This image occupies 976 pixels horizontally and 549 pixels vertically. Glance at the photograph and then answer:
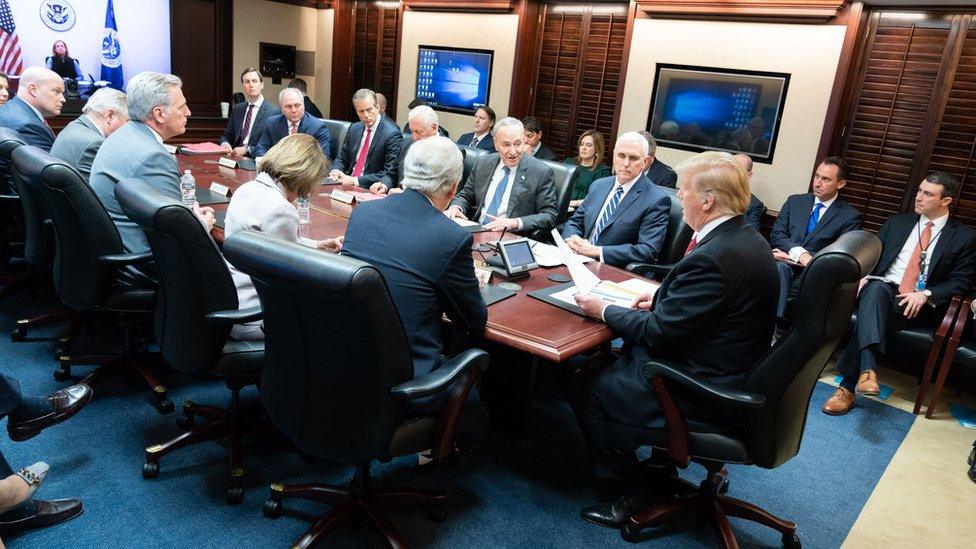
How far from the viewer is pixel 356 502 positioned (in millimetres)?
2037

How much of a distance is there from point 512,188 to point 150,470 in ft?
8.03

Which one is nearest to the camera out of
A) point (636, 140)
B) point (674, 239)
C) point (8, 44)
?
point (636, 140)

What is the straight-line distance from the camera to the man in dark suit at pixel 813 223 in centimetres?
416

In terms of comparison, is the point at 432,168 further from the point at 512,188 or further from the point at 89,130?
the point at 89,130

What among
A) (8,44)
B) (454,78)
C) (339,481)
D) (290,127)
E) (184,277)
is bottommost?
(339,481)

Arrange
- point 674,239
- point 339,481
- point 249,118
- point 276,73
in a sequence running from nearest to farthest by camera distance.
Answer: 1. point 339,481
2. point 674,239
3. point 249,118
4. point 276,73

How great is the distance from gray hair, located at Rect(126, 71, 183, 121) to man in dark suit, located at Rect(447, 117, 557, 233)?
1573 millimetres

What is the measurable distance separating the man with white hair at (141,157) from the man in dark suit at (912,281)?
3.51m

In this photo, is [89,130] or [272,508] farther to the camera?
[89,130]

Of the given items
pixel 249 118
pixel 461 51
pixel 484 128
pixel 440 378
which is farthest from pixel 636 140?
pixel 461 51

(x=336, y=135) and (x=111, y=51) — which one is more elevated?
(x=111, y=51)

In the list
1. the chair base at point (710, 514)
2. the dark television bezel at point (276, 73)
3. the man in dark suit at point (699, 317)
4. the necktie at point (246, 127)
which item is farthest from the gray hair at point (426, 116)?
the dark television bezel at point (276, 73)

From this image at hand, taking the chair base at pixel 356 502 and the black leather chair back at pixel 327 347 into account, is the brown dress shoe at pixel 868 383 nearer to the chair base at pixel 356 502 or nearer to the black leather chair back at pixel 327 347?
the chair base at pixel 356 502

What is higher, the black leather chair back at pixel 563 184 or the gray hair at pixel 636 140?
the gray hair at pixel 636 140
